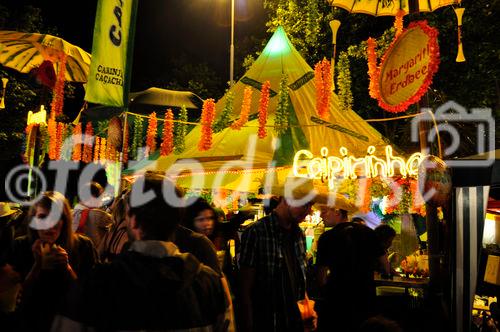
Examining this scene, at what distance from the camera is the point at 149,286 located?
197cm

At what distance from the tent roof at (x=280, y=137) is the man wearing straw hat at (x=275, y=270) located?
6.45m

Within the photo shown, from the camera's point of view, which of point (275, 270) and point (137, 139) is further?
point (137, 139)

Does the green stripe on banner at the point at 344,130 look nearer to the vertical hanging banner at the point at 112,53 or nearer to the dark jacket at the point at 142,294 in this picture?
the vertical hanging banner at the point at 112,53

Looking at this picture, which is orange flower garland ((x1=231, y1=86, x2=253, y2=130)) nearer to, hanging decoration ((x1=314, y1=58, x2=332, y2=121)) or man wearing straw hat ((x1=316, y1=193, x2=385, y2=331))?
hanging decoration ((x1=314, y1=58, x2=332, y2=121))

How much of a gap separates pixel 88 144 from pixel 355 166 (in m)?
9.25

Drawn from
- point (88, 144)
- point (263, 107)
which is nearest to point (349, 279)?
point (263, 107)

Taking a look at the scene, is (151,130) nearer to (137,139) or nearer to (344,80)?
(137,139)

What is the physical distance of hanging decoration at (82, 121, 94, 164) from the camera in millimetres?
14711

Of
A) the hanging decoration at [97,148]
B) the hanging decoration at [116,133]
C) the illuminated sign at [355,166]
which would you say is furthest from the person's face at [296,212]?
the hanging decoration at [97,148]

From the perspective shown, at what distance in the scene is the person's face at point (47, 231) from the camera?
347 centimetres

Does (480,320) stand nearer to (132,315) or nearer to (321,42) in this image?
(132,315)

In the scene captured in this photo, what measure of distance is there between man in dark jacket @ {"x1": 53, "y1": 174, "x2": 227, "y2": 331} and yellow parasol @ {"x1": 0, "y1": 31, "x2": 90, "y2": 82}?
827cm

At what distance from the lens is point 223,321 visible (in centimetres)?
232

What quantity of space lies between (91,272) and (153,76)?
29243 mm
